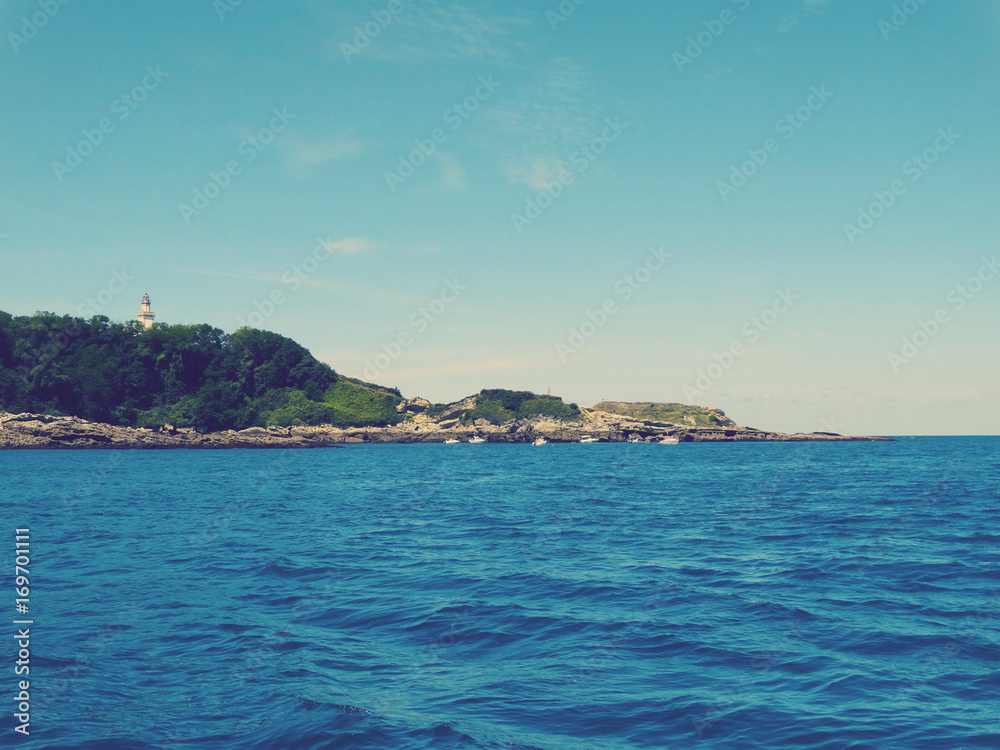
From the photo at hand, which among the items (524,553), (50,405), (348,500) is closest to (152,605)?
(524,553)

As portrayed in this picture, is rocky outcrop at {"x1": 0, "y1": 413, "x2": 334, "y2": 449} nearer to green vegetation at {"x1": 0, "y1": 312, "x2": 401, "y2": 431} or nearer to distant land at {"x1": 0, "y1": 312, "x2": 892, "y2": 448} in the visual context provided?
distant land at {"x1": 0, "y1": 312, "x2": 892, "y2": 448}

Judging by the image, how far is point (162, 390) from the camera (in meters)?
165

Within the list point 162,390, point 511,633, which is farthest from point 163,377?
point 511,633

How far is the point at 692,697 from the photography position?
11.8m

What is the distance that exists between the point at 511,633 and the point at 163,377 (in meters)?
172

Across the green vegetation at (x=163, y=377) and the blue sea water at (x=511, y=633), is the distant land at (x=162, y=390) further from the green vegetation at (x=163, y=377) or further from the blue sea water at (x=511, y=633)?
the blue sea water at (x=511, y=633)

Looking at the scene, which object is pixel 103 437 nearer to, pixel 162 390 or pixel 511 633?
pixel 162 390

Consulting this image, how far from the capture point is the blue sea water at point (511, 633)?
34.8ft

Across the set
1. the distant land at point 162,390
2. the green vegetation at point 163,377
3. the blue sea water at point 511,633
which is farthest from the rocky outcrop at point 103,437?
the blue sea water at point 511,633

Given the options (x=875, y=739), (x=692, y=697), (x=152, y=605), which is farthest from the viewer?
(x=152, y=605)

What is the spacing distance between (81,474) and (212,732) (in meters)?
71.1

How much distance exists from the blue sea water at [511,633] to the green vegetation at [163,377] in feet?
431

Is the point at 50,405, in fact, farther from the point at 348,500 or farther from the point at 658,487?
the point at 658,487

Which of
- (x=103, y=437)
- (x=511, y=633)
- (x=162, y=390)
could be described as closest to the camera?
(x=511, y=633)
